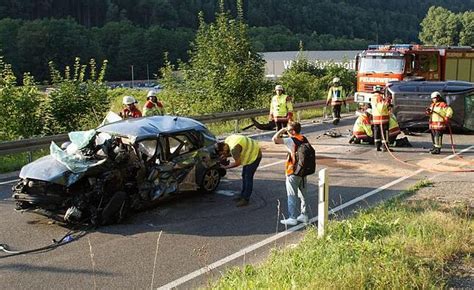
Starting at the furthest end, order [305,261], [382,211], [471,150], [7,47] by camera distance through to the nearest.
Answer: [7,47] < [471,150] < [382,211] < [305,261]

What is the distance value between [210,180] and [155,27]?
93.4 metres

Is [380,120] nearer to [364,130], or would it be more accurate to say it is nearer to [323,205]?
[364,130]

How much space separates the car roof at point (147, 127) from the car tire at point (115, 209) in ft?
3.47

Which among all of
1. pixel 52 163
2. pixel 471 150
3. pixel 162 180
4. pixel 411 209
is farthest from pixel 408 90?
pixel 52 163

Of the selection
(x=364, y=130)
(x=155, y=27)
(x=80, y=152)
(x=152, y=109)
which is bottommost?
(x=364, y=130)

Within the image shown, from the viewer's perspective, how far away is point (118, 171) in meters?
8.17

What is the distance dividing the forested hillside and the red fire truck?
148 ft

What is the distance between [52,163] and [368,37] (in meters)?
124

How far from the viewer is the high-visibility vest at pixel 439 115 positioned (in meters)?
14.2

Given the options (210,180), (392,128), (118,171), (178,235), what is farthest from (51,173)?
(392,128)

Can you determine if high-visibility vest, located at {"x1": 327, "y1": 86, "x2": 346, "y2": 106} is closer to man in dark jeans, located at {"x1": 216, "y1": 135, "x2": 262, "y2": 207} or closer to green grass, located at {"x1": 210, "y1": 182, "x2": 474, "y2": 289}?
man in dark jeans, located at {"x1": 216, "y1": 135, "x2": 262, "y2": 207}

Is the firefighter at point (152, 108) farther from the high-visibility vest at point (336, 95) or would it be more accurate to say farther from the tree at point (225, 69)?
the tree at point (225, 69)

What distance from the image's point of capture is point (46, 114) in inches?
621

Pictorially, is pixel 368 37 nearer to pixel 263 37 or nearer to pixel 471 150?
pixel 263 37
